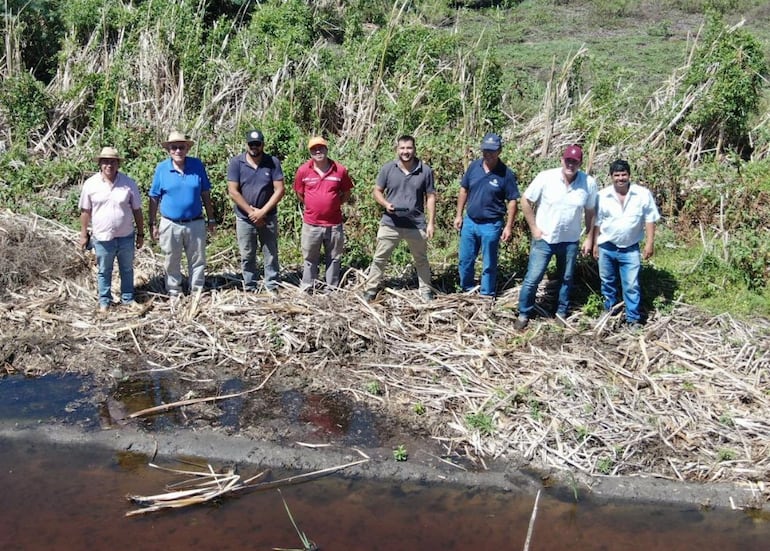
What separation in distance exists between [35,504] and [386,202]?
12.7 ft

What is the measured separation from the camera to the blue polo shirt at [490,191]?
7422 mm

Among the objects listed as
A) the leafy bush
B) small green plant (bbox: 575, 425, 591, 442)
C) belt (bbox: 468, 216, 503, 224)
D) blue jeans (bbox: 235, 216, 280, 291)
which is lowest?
small green plant (bbox: 575, 425, 591, 442)

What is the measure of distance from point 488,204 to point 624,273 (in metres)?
1.36

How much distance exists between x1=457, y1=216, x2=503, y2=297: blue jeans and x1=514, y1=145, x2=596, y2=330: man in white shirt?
1.29 ft

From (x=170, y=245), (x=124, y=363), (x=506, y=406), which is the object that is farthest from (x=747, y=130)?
(x=124, y=363)

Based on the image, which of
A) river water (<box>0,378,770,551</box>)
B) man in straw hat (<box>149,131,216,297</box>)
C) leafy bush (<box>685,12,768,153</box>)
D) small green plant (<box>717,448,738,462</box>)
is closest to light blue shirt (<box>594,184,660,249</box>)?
small green plant (<box>717,448,738,462</box>)

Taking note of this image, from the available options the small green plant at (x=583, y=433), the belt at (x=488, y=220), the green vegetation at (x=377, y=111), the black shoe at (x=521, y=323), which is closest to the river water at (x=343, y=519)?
the small green plant at (x=583, y=433)

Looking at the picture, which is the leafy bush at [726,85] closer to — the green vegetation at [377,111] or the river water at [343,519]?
the green vegetation at [377,111]

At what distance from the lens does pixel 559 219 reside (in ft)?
23.4

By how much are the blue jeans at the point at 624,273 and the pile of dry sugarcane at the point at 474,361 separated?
0.20 metres

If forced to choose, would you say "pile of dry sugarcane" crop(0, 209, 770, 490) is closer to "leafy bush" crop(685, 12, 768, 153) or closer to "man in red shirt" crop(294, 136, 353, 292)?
"man in red shirt" crop(294, 136, 353, 292)

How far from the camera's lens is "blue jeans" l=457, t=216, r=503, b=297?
7.55 m

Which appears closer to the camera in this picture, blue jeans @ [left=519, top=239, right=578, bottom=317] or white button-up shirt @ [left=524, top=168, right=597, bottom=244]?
white button-up shirt @ [left=524, top=168, right=597, bottom=244]

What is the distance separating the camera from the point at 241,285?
329 inches
